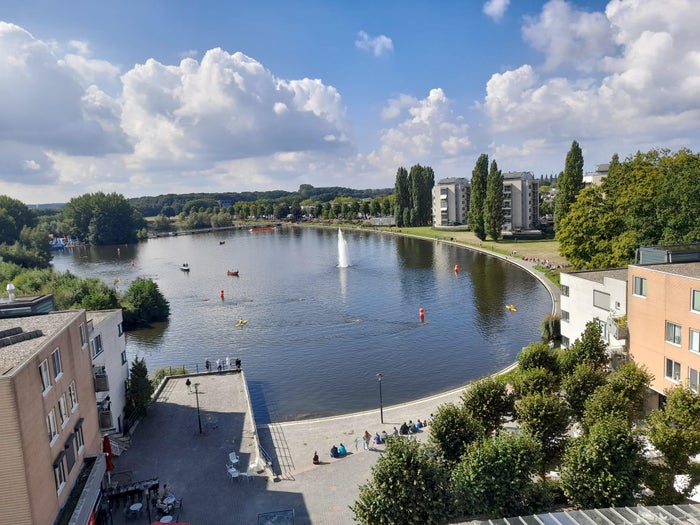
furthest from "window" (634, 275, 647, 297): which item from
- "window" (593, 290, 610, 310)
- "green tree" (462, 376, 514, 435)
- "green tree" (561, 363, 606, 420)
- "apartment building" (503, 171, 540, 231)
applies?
"apartment building" (503, 171, 540, 231)

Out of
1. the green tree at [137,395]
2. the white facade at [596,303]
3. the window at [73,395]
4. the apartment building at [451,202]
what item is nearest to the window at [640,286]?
the white facade at [596,303]

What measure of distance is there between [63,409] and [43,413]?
2.96m

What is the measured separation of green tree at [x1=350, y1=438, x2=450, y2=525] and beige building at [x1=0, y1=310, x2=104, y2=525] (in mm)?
12241

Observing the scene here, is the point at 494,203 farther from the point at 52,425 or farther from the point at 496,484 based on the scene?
the point at 52,425

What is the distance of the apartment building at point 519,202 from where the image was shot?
153500 mm

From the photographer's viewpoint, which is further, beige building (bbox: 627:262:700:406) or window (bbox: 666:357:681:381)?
window (bbox: 666:357:681:381)

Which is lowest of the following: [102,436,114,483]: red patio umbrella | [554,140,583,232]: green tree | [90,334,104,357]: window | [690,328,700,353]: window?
[102,436,114,483]: red patio umbrella

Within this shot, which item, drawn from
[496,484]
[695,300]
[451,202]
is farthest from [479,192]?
[496,484]

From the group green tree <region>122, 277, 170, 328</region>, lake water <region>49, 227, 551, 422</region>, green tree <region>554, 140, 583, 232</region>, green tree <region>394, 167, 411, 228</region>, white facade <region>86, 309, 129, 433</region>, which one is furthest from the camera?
green tree <region>394, 167, 411, 228</region>

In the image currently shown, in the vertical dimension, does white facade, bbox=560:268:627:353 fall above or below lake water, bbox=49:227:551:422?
above

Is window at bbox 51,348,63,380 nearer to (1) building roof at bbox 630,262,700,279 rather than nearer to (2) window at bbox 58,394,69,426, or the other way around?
(2) window at bbox 58,394,69,426

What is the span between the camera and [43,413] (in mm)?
20953

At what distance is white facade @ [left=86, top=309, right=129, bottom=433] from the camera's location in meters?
31.6

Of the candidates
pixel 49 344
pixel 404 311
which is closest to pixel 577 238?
pixel 404 311
